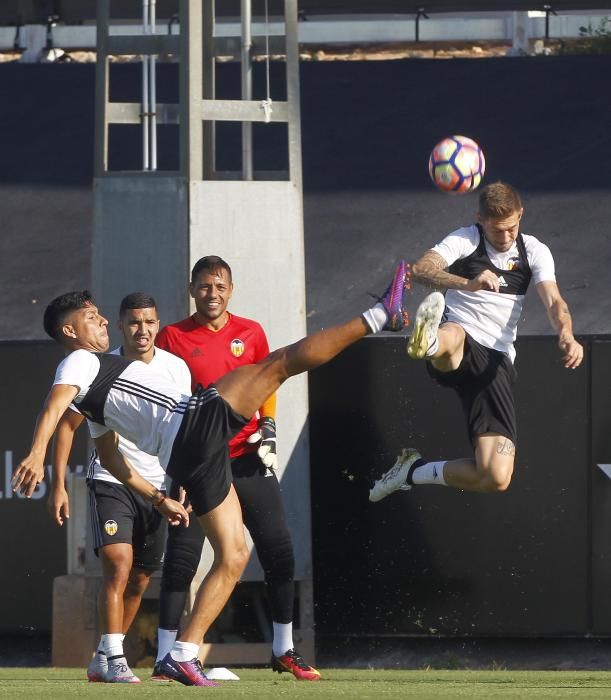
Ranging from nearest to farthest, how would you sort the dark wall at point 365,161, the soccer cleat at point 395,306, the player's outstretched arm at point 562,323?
1. the soccer cleat at point 395,306
2. the player's outstretched arm at point 562,323
3. the dark wall at point 365,161

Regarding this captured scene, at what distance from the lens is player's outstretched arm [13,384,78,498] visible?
596 cm

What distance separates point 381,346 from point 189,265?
1364mm

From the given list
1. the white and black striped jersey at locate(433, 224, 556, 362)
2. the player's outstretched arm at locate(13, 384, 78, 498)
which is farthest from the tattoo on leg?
the player's outstretched arm at locate(13, 384, 78, 498)

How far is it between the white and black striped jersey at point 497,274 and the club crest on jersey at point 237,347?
47.1 inches

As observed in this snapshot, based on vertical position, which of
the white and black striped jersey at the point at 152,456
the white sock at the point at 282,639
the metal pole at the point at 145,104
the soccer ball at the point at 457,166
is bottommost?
the white sock at the point at 282,639

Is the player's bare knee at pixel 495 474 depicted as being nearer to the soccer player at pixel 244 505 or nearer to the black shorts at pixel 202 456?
the soccer player at pixel 244 505

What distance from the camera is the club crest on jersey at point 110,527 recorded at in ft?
24.3

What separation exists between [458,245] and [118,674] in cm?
294

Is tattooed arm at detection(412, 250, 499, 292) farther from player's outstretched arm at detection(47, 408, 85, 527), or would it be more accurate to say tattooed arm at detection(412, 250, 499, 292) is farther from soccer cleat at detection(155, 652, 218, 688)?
soccer cleat at detection(155, 652, 218, 688)

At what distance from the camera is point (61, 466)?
7.46 meters

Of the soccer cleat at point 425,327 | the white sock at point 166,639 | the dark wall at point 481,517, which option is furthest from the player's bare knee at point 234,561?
the dark wall at point 481,517

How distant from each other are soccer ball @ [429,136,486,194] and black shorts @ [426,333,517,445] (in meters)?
1.06

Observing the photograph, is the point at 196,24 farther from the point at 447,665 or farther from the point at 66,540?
the point at 447,665

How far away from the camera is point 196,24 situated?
964cm
